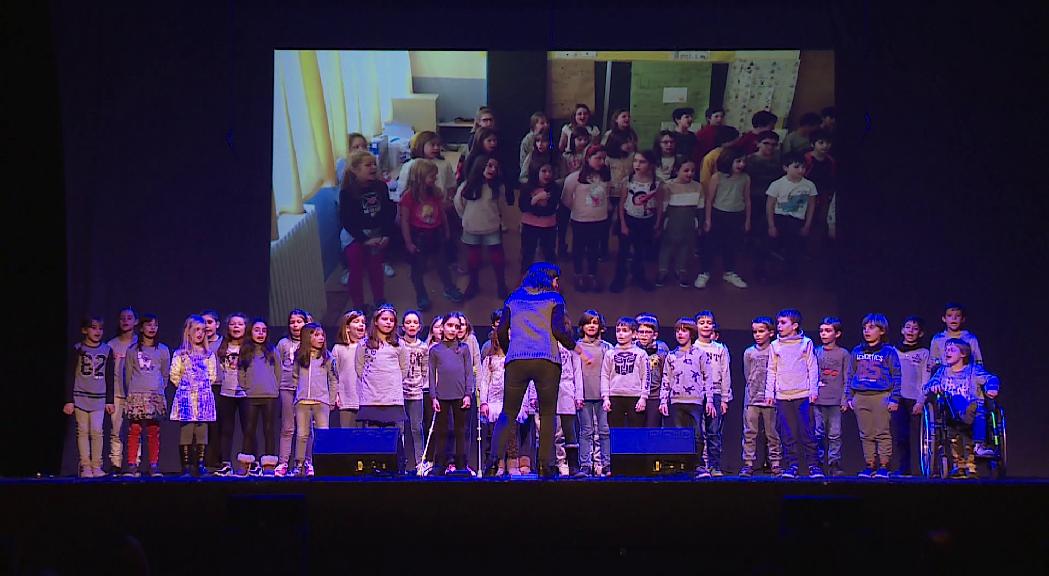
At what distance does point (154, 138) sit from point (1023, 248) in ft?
25.0

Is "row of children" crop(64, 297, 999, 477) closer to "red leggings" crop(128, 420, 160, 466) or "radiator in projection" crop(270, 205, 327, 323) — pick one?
"red leggings" crop(128, 420, 160, 466)

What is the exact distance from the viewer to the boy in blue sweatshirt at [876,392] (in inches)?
316

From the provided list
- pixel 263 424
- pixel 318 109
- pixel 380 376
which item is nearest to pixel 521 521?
pixel 380 376

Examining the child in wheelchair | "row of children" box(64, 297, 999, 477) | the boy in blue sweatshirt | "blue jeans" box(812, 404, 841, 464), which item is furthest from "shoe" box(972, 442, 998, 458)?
"blue jeans" box(812, 404, 841, 464)

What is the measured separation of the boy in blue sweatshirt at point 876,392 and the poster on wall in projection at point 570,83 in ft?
10.4

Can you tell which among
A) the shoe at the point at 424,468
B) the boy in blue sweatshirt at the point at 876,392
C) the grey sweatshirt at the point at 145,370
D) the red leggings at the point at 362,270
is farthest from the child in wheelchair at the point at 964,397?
the grey sweatshirt at the point at 145,370

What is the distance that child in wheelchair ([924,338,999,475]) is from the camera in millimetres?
7559

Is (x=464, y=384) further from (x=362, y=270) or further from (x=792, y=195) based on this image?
(x=792, y=195)

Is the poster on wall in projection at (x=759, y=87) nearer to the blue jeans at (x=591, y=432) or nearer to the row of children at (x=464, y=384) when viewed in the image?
the row of children at (x=464, y=384)

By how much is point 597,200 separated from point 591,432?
242 cm

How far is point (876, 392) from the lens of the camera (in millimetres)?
8047

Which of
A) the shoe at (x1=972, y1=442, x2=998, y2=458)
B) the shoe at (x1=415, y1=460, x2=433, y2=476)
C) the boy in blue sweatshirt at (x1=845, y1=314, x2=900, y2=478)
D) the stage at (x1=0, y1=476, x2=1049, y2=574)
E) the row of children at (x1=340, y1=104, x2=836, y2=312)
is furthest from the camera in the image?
the row of children at (x1=340, y1=104, x2=836, y2=312)

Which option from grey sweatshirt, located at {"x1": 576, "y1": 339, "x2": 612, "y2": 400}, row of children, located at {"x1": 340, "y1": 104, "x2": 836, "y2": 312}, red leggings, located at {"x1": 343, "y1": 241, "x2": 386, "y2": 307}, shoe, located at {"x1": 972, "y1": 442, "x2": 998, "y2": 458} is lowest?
shoe, located at {"x1": 972, "y1": 442, "x2": 998, "y2": 458}

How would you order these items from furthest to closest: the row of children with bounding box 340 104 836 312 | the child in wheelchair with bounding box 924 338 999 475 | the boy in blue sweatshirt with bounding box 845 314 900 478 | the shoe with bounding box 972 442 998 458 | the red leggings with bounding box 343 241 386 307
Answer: the red leggings with bounding box 343 241 386 307 < the row of children with bounding box 340 104 836 312 < the boy in blue sweatshirt with bounding box 845 314 900 478 < the child in wheelchair with bounding box 924 338 999 475 < the shoe with bounding box 972 442 998 458
